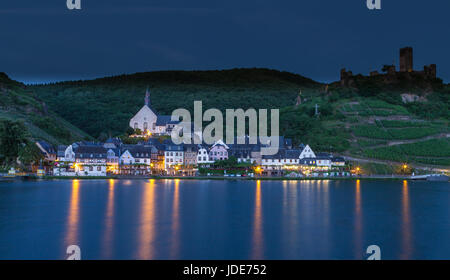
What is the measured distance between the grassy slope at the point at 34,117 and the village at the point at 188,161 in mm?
13695

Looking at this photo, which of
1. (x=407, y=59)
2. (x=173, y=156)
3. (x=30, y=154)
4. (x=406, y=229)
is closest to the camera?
(x=406, y=229)

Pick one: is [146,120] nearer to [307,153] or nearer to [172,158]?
[172,158]

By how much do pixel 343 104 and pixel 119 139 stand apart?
4650cm

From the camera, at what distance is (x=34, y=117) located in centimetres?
9162

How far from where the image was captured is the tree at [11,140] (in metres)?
64.9

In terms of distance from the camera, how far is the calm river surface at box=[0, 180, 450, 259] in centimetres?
2220

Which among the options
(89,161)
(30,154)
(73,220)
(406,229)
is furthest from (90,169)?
(406,229)

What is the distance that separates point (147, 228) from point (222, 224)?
16.1ft

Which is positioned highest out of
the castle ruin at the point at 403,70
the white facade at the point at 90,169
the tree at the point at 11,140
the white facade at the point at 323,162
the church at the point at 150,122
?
the castle ruin at the point at 403,70

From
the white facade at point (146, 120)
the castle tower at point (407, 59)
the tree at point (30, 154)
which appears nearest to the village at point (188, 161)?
the tree at point (30, 154)

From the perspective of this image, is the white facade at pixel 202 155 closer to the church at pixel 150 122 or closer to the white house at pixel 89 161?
the white house at pixel 89 161

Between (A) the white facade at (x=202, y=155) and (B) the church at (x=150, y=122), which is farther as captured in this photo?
(B) the church at (x=150, y=122)

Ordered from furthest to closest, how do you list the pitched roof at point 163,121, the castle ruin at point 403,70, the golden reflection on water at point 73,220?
the castle ruin at point 403,70 < the pitched roof at point 163,121 < the golden reflection on water at point 73,220

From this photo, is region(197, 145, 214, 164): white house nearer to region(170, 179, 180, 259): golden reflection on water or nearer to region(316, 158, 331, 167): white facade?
region(316, 158, 331, 167): white facade
